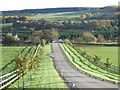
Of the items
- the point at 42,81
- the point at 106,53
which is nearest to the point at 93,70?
the point at 42,81

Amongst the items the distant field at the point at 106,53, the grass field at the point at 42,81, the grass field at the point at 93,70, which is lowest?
the distant field at the point at 106,53

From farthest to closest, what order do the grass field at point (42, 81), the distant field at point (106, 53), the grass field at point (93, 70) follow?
the distant field at point (106, 53) < the grass field at point (93, 70) < the grass field at point (42, 81)

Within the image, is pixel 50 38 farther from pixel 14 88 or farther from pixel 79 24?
pixel 14 88

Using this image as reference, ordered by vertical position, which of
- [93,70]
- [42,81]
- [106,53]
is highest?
[42,81]

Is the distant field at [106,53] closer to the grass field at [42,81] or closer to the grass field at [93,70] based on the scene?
the grass field at [93,70]

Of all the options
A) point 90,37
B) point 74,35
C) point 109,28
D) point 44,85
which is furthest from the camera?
point 109,28

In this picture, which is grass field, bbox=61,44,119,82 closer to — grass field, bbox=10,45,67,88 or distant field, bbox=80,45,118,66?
grass field, bbox=10,45,67,88

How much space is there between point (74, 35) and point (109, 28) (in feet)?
106

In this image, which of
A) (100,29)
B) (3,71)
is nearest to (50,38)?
(100,29)

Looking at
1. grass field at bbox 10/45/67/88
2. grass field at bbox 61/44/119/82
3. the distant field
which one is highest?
grass field at bbox 10/45/67/88

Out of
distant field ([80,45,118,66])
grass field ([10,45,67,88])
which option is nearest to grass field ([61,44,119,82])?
grass field ([10,45,67,88])

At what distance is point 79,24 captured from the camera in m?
188

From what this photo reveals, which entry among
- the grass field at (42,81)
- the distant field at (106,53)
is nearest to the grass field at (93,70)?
the grass field at (42,81)

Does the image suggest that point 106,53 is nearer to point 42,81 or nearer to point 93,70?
point 93,70
